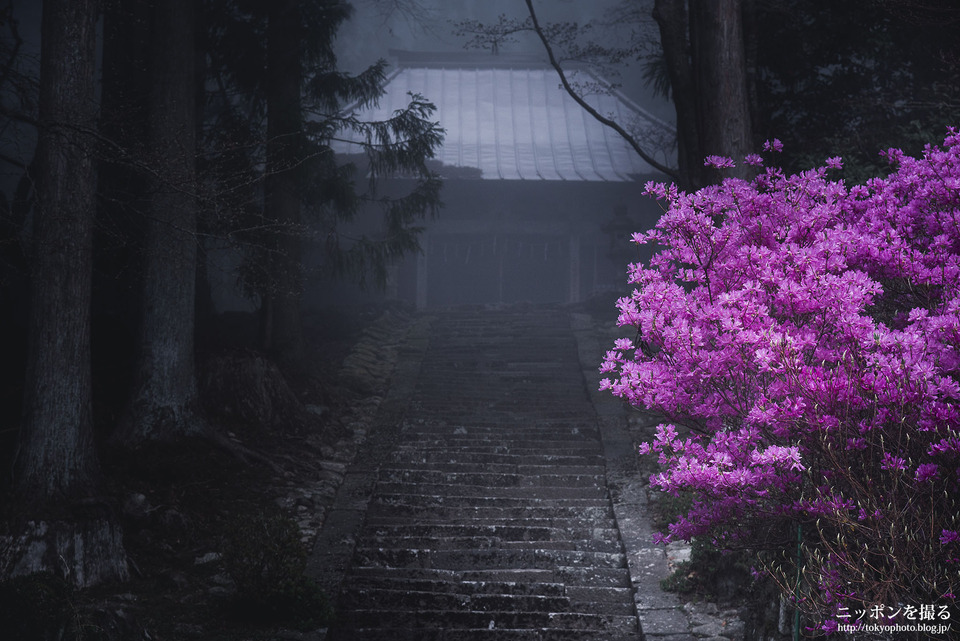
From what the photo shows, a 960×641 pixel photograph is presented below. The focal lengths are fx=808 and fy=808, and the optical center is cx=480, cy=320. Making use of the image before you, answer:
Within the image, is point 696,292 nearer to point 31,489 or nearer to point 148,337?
point 31,489

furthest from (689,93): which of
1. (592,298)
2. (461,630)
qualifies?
(592,298)

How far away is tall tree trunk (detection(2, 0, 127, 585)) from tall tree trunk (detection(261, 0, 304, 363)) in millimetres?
4652

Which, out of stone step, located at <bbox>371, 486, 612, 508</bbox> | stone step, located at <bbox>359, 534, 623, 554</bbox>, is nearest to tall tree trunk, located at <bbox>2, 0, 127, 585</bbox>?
stone step, located at <bbox>359, 534, 623, 554</bbox>

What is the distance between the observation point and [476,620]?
23.4ft

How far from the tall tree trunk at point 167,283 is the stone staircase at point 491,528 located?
2402 millimetres

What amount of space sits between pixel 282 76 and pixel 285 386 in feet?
15.4

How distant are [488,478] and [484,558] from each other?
1.71 meters

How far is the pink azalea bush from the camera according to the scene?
3590 mm

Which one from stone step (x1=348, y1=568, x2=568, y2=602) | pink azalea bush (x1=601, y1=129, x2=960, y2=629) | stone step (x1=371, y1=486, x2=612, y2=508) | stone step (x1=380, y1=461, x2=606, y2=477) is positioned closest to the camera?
pink azalea bush (x1=601, y1=129, x2=960, y2=629)

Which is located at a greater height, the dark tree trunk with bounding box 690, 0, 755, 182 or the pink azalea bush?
the dark tree trunk with bounding box 690, 0, 755, 182

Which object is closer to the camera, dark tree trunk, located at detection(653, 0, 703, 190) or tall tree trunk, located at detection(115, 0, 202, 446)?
dark tree trunk, located at detection(653, 0, 703, 190)

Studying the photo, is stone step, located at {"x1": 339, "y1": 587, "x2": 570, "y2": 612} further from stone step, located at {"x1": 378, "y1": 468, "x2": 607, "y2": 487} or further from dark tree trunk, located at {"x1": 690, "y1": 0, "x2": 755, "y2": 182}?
dark tree trunk, located at {"x1": 690, "y1": 0, "x2": 755, "y2": 182}

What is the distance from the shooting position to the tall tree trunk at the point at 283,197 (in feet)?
38.0

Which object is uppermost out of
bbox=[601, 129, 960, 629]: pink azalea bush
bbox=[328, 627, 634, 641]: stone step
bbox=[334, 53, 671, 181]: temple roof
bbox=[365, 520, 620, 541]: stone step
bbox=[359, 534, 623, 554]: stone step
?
bbox=[334, 53, 671, 181]: temple roof
